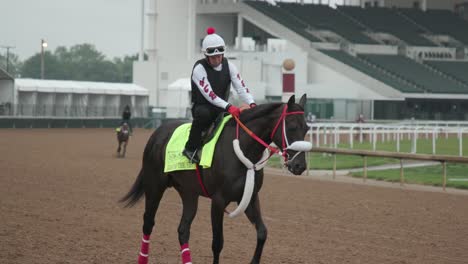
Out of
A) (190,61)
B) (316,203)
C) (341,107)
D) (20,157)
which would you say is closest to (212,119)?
(316,203)

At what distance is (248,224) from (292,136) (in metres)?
5.20

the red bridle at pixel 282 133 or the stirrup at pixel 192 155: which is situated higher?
the red bridle at pixel 282 133

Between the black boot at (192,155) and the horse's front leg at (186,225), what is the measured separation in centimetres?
40

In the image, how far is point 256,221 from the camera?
880 centimetres

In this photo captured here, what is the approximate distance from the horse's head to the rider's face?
3.02ft

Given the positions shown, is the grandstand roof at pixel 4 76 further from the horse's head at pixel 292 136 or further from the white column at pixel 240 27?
the horse's head at pixel 292 136

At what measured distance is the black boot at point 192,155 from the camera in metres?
9.15

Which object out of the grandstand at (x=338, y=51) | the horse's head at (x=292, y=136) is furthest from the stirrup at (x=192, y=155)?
the grandstand at (x=338, y=51)

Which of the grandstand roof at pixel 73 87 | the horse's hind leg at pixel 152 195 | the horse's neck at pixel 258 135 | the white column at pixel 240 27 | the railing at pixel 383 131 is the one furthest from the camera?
the white column at pixel 240 27

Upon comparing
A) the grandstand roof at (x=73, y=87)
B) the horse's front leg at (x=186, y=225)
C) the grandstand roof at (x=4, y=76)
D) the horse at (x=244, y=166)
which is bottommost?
the horse's front leg at (x=186, y=225)

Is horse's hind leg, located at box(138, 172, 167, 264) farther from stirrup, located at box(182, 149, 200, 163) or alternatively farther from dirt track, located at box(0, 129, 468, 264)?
stirrup, located at box(182, 149, 200, 163)

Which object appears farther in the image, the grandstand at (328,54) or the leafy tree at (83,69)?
the leafy tree at (83,69)

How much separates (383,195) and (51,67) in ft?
428

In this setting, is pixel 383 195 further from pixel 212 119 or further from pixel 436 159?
pixel 212 119
